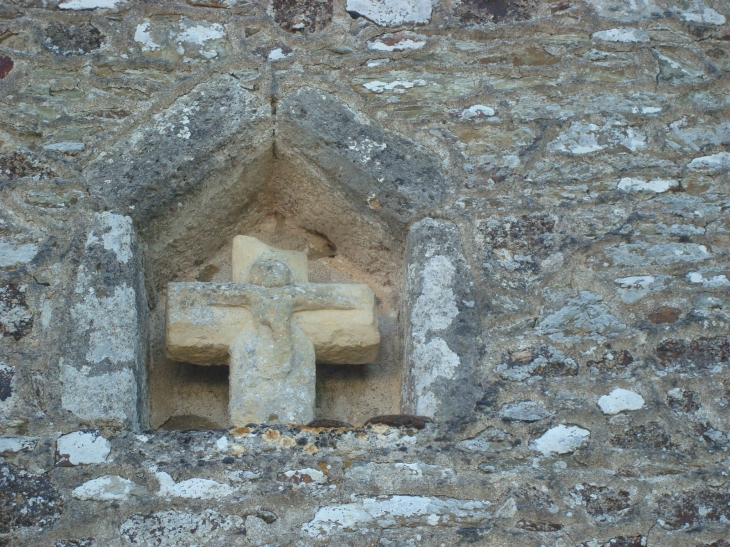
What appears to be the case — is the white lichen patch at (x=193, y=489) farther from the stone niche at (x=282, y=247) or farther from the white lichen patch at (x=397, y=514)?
the stone niche at (x=282, y=247)

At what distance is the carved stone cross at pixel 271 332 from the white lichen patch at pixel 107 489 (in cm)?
46

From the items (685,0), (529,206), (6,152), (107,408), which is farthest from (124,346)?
(685,0)

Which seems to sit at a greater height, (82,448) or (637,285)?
(637,285)

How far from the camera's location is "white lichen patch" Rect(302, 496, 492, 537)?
9.58 feet

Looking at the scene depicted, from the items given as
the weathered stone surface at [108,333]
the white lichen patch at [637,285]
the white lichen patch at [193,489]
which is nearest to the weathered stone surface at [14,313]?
the weathered stone surface at [108,333]

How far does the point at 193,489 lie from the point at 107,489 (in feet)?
0.73

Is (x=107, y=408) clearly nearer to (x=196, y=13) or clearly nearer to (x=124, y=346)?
(x=124, y=346)

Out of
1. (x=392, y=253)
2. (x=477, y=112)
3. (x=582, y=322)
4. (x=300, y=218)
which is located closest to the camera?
(x=582, y=322)

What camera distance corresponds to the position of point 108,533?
289 centimetres

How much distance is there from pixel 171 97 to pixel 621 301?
1.64 m

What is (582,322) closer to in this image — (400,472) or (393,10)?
(400,472)

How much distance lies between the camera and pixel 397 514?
2.95 metres

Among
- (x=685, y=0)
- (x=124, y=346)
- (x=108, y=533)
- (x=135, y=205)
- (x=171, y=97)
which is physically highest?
(x=685, y=0)

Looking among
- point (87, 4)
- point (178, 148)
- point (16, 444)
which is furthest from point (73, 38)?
point (16, 444)
